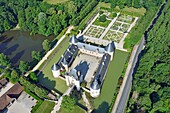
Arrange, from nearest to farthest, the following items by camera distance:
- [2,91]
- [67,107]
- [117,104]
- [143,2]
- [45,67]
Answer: [67,107], [117,104], [2,91], [45,67], [143,2]

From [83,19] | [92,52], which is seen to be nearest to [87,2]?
[83,19]

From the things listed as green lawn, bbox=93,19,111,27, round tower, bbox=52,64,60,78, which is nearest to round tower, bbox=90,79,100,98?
round tower, bbox=52,64,60,78

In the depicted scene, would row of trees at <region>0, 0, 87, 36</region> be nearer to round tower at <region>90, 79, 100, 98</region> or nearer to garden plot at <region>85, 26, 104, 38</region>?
garden plot at <region>85, 26, 104, 38</region>

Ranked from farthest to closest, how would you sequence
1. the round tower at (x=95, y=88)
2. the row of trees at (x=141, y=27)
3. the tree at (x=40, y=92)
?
the row of trees at (x=141, y=27)
the tree at (x=40, y=92)
the round tower at (x=95, y=88)

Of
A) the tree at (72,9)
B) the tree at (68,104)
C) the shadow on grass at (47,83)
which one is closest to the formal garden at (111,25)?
the tree at (72,9)

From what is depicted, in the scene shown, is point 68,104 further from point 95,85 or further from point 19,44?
point 19,44

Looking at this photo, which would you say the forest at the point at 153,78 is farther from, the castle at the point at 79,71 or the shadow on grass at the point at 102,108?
the castle at the point at 79,71

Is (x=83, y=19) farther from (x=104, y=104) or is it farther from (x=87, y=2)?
(x=104, y=104)
